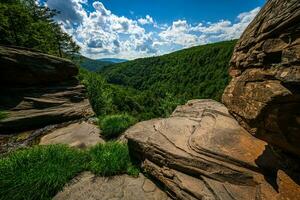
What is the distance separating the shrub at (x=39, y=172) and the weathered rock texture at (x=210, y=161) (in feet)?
7.26

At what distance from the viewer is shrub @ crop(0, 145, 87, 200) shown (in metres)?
5.52

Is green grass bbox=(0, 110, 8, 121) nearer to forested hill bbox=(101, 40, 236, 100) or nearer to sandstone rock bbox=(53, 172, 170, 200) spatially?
sandstone rock bbox=(53, 172, 170, 200)

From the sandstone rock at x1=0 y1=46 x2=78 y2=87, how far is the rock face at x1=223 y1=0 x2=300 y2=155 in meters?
13.2

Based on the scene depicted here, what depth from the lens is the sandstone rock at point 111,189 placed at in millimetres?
5676

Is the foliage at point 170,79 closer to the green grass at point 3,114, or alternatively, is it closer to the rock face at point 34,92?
the rock face at point 34,92

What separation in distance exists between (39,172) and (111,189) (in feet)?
7.30

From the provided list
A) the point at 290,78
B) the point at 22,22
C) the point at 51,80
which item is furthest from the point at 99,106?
the point at 290,78

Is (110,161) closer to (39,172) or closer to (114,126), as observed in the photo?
(39,172)

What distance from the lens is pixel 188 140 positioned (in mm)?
6461

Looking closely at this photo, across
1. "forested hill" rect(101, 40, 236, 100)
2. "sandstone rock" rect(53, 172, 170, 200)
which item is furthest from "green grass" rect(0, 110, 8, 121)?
"forested hill" rect(101, 40, 236, 100)

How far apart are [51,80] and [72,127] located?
16.0 feet

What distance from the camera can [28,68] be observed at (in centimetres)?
1315

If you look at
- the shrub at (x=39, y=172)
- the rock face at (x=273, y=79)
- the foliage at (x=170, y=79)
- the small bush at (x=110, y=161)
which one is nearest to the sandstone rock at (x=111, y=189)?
the small bush at (x=110, y=161)

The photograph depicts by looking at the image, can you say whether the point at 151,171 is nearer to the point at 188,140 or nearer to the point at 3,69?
the point at 188,140
